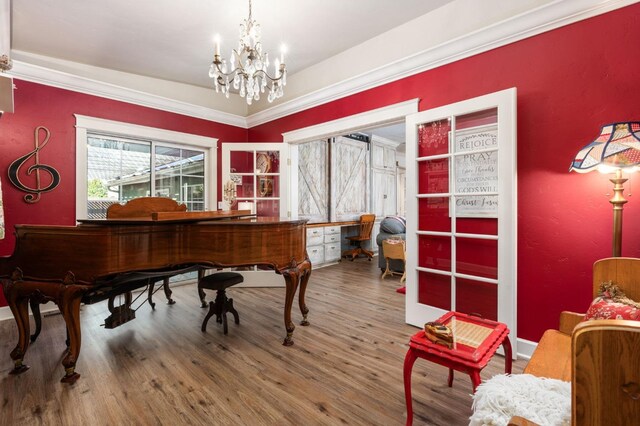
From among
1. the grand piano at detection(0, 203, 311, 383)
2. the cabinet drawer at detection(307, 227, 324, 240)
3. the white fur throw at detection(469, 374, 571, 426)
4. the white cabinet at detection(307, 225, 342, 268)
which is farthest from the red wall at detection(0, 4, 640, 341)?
the white cabinet at detection(307, 225, 342, 268)

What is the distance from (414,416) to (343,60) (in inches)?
139

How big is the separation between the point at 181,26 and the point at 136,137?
5.62 ft

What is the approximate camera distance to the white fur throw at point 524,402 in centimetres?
96

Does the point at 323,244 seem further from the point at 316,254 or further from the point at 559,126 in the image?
the point at 559,126

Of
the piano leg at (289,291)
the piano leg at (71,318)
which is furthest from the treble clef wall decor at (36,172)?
the piano leg at (289,291)

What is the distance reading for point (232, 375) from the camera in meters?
2.07

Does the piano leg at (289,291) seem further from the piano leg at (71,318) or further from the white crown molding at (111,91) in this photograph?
the white crown molding at (111,91)

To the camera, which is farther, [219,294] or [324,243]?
[324,243]

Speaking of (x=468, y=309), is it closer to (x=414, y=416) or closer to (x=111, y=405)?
(x=414, y=416)

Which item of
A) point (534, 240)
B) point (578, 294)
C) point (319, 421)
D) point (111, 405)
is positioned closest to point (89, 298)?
point (111, 405)

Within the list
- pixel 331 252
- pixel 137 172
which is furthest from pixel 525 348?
pixel 137 172

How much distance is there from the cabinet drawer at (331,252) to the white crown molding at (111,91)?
2813mm

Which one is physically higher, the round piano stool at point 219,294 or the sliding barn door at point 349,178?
the sliding barn door at point 349,178

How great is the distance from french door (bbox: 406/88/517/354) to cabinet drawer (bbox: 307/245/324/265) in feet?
8.96
